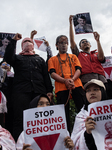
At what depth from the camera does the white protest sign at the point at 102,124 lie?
212cm

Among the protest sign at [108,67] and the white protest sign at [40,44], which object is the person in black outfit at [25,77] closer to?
the white protest sign at [40,44]

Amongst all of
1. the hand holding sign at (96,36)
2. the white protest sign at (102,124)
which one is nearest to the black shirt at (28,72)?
the hand holding sign at (96,36)

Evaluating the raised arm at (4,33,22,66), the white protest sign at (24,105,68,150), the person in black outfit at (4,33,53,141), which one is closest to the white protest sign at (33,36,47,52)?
the person in black outfit at (4,33,53,141)

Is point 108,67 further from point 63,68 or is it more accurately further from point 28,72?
point 28,72

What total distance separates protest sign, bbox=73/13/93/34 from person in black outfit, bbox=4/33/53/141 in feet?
4.80

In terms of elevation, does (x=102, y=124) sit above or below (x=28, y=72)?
below

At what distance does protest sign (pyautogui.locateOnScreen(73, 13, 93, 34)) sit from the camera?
518 cm

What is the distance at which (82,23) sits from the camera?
5.35 m

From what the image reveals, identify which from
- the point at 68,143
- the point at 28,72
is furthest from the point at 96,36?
the point at 68,143

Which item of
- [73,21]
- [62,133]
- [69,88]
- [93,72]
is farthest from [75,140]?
[73,21]

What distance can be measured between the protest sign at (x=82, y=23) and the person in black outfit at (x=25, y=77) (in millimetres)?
1465

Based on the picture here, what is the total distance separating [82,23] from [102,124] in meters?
3.74

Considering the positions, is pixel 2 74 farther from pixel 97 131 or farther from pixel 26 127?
pixel 97 131

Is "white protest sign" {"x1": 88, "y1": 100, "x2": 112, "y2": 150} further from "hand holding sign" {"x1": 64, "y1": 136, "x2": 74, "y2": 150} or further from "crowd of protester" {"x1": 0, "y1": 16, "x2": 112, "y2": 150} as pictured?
"crowd of protester" {"x1": 0, "y1": 16, "x2": 112, "y2": 150}
